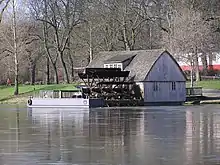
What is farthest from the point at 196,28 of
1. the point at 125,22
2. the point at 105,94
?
the point at 105,94

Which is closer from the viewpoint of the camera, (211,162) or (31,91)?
(211,162)

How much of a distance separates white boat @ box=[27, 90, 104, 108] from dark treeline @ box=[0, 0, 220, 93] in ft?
35.9

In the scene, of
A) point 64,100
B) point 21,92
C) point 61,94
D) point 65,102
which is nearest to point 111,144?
point 65,102

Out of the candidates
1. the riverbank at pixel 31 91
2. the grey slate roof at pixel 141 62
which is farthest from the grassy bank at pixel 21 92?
the grey slate roof at pixel 141 62

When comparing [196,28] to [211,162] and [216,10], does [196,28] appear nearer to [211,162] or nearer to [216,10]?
[216,10]

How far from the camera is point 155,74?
228ft

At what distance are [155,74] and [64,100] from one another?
11.5 m

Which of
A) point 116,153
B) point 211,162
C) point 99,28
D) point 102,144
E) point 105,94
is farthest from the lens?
point 99,28

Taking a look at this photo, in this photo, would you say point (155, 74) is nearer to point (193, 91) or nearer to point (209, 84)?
point (193, 91)

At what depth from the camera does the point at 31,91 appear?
79.6 m

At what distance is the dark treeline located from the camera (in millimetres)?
77750

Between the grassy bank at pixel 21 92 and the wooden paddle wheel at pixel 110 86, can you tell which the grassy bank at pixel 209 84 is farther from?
the grassy bank at pixel 21 92

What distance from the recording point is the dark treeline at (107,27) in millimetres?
77750

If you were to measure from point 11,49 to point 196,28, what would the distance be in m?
23.7
